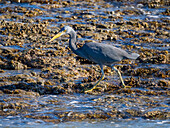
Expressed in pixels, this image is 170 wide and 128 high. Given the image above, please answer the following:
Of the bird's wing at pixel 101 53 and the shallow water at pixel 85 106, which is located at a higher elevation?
the bird's wing at pixel 101 53

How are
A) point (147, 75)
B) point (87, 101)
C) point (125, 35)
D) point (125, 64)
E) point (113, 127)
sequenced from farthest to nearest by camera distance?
point (125, 35), point (125, 64), point (147, 75), point (87, 101), point (113, 127)

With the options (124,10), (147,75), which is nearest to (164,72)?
(147,75)

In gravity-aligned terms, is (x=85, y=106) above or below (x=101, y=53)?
below

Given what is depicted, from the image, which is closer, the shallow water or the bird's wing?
the shallow water

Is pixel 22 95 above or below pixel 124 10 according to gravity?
below

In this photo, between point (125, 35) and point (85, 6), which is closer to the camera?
point (125, 35)

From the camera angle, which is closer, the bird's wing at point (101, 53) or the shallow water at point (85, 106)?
the shallow water at point (85, 106)

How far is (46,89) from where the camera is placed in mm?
10578

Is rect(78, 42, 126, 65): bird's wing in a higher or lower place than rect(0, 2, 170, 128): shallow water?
higher

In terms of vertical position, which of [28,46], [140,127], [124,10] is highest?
[124,10]

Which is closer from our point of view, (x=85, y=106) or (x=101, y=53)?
(x=85, y=106)

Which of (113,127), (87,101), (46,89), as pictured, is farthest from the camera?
(46,89)

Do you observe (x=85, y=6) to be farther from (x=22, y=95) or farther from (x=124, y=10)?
(x=22, y=95)

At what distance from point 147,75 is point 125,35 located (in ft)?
13.1
